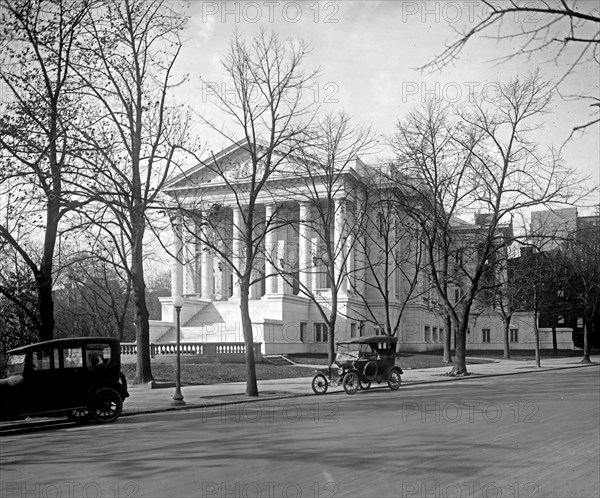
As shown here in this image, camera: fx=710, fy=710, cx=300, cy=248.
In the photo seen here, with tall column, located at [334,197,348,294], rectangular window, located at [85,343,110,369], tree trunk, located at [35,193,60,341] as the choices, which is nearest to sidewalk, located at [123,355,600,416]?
rectangular window, located at [85,343,110,369]

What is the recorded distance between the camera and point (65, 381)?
1698cm

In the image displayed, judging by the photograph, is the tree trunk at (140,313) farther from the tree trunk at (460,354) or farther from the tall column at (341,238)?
the tree trunk at (460,354)

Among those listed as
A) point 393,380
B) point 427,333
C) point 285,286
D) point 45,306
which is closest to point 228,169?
point 285,286

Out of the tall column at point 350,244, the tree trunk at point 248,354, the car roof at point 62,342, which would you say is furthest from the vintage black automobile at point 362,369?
the car roof at point 62,342

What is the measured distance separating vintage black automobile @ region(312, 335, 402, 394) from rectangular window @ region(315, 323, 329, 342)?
1254 inches

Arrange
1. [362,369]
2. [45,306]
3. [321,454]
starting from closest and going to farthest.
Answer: [321,454], [45,306], [362,369]

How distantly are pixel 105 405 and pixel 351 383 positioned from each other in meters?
11.6

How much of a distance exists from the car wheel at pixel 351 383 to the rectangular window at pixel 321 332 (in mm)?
34152

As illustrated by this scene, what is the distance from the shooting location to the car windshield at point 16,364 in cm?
1654

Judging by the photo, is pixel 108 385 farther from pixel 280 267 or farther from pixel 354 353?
pixel 280 267

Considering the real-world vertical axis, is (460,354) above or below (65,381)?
below

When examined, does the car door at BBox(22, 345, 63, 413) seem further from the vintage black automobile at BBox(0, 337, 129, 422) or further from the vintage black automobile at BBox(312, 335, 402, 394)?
the vintage black automobile at BBox(312, 335, 402, 394)

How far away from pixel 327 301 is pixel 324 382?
99.5 feet

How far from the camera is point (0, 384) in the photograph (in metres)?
16.1
